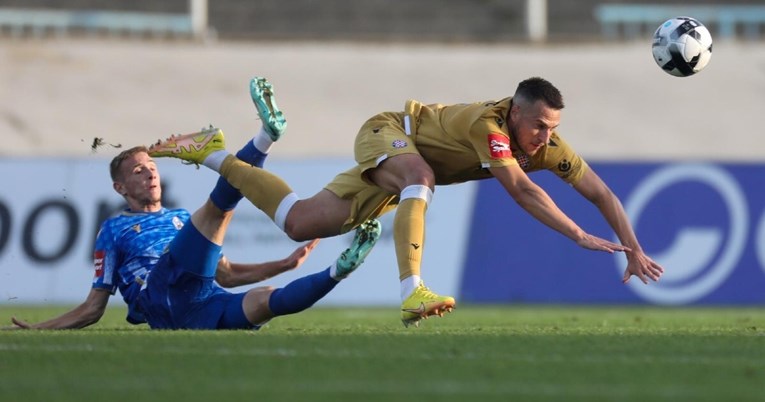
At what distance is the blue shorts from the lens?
8578 millimetres

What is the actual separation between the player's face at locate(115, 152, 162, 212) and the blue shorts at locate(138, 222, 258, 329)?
0.43 meters

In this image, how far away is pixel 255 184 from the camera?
8930 millimetres

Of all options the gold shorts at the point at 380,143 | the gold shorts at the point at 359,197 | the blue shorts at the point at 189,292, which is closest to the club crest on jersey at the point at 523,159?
the gold shorts at the point at 380,143

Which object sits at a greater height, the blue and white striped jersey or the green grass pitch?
the blue and white striped jersey

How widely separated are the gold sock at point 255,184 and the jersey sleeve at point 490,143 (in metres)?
1.30

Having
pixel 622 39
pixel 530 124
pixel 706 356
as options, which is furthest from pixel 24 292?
pixel 622 39

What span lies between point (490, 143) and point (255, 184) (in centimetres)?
151

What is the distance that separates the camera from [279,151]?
77.5 feet

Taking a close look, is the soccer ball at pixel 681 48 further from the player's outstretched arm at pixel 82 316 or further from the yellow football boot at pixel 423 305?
the player's outstretched arm at pixel 82 316

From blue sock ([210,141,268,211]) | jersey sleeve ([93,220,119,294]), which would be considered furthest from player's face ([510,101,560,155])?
jersey sleeve ([93,220,119,294])

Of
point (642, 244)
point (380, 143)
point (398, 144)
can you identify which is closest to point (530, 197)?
point (398, 144)

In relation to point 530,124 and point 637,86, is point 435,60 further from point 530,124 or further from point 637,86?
point 530,124

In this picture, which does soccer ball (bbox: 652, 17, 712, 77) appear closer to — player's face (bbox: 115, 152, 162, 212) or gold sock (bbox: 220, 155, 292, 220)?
gold sock (bbox: 220, 155, 292, 220)

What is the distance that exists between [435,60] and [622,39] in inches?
133
